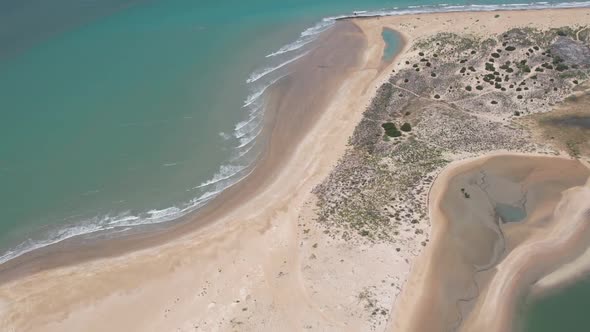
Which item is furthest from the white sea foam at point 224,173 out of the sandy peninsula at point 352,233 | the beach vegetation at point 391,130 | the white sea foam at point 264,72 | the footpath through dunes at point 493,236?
the footpath through dunes at point 493,236

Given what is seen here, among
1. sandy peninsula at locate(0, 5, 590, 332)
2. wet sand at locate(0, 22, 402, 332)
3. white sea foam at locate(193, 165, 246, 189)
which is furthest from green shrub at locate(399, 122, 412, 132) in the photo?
white sea foam at locate(193, 165, 246, 189)

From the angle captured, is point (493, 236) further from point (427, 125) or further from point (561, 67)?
point (561, 67)

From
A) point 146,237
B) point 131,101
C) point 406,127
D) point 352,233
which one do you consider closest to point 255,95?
point 131,101

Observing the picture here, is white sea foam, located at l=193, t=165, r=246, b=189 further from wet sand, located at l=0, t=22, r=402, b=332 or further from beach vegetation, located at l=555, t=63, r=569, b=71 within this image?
beach vegetation, located at l=555, t=63, r=569, b=71

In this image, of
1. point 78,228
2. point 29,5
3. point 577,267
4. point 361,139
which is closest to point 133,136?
point 78,228

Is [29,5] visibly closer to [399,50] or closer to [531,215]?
[399,50]

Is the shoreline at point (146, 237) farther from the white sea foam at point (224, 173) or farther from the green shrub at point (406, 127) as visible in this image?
the green shrub at point (406, 127)
